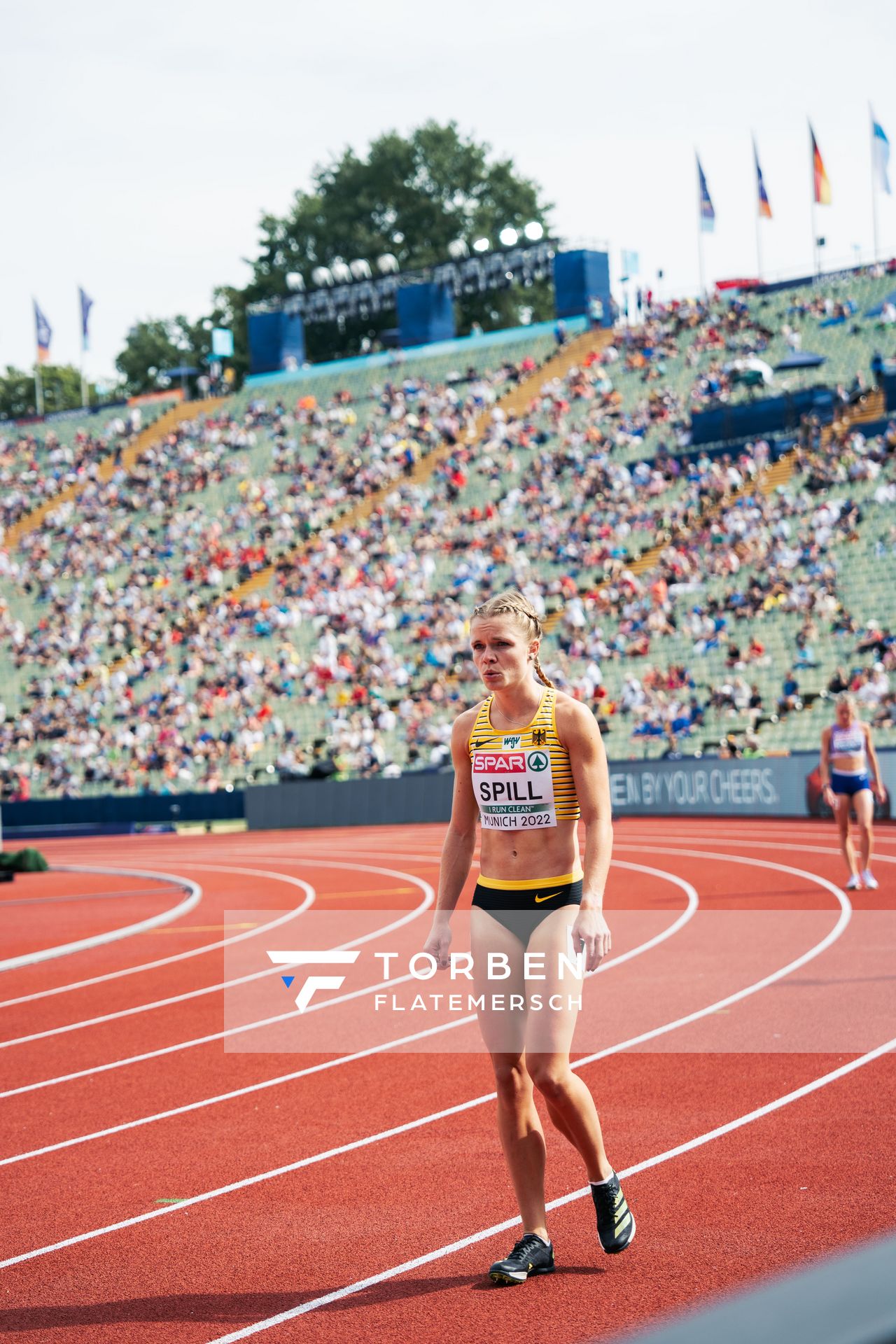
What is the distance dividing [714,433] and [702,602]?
6189 millimetres

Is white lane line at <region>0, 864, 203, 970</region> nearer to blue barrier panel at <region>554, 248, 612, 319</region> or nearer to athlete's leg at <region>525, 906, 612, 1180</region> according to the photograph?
athlete's leg at <region>525, 906, 612, 1180</region>

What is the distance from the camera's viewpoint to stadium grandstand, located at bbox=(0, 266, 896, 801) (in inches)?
1129

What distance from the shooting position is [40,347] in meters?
59.4

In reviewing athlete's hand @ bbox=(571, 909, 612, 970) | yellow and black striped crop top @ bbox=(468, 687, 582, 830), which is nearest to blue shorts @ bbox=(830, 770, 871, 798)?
yellow and black striped crop top @ bbox=(468, 687, 582, 830)

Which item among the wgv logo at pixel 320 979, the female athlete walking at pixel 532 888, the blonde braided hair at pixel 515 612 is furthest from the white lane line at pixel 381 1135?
the blonde braided hair at pixel 515 612

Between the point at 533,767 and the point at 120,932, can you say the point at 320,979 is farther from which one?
the point at 533,767

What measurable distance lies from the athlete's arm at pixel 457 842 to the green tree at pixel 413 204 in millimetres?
68879

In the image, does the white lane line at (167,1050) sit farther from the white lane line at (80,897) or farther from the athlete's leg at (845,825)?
the white lane line at (80,897)

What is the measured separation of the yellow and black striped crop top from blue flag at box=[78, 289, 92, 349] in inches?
2261

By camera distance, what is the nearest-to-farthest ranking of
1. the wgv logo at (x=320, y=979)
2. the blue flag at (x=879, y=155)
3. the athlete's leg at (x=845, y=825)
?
the wgv logo at (x=320, y=979) < the athlete's leg at (x=845, y=825) < the blue flag at (x=879, y=155)

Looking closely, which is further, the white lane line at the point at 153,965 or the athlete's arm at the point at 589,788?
the white lane line at the point at 153,965

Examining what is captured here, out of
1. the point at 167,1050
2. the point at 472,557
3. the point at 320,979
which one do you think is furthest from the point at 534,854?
the point at 472,557

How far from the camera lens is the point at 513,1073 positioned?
4.69 meters

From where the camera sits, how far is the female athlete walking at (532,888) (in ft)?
15.2
